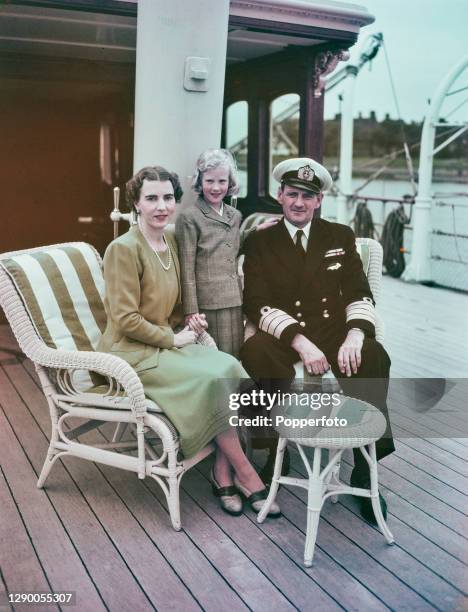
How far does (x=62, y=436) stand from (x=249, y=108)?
359 centimetres

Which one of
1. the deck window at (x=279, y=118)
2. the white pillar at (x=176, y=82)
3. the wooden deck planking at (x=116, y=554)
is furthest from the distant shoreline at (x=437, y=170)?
the wooden deck planking at (x=116, y=554)

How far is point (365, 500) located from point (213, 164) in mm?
1421

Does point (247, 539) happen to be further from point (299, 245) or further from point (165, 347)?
point (299, 245)

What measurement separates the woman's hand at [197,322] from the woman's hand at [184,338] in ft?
0.25

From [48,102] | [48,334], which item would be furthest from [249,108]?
[48,334]

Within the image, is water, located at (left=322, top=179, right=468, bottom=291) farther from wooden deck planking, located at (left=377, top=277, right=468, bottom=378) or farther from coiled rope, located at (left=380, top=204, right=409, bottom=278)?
wooden deck planking, located at (left=377, top=277, right=468, bottom=378)

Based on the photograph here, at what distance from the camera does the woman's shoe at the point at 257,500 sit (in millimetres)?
2553

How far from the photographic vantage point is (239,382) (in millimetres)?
2609

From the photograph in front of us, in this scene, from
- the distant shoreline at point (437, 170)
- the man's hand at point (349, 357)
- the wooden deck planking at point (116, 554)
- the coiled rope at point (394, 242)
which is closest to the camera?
the wooden deck planking at point (116, 554)

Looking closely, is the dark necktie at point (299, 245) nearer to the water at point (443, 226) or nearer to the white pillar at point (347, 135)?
the water at point (443, 226)

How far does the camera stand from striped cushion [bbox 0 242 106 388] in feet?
8.74

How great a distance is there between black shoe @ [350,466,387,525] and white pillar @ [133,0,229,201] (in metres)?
1.48

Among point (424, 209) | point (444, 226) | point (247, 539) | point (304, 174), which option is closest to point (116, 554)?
point (247, 539)

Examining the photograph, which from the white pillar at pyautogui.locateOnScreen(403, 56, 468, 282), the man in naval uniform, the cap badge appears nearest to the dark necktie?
the man in naval uniform
